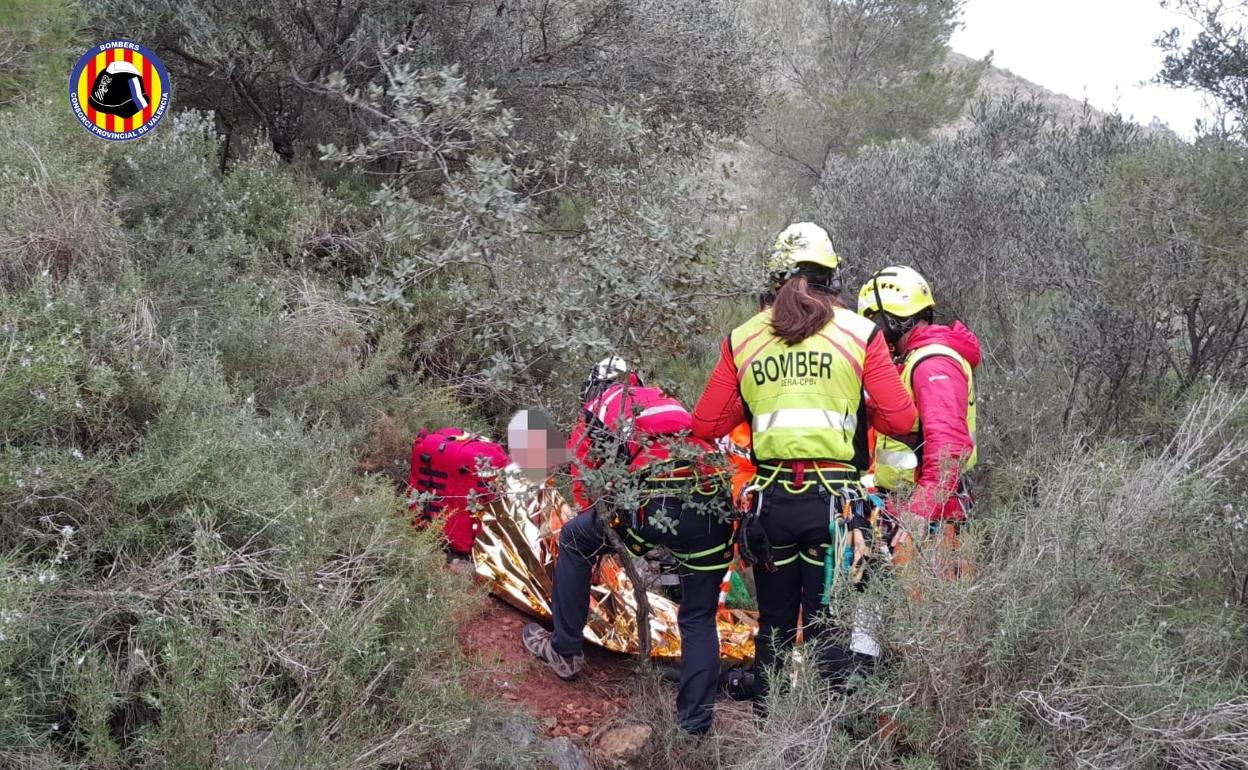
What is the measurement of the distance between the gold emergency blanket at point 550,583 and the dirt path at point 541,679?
10cm

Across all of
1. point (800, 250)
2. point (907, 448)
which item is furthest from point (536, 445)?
point (907, 448)

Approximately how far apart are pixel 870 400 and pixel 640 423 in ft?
2.93

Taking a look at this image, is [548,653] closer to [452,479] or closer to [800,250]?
[452,479]

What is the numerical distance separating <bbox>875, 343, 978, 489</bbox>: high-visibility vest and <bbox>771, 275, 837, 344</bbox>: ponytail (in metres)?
0.51

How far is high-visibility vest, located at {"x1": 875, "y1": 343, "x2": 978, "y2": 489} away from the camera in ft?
12.9

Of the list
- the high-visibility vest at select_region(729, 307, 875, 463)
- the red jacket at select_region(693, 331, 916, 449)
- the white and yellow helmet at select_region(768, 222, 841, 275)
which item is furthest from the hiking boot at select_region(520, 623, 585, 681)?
the white and yellow helmet at select_region(768, 222, 841, 275)

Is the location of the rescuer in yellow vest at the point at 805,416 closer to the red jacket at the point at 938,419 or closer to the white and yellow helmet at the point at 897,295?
the red jacket at the point at 938,419

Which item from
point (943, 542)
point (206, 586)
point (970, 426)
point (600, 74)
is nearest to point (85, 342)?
point (206, 586)

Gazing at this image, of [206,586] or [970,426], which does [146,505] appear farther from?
[970,426]

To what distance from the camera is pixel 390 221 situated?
372cm

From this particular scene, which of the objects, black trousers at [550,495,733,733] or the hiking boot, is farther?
the hiking boot

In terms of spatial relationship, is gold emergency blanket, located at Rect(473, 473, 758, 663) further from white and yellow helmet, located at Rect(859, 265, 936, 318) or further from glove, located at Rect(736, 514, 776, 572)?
white and yellow helmet, located at Rect(859, 265, 936, 318)

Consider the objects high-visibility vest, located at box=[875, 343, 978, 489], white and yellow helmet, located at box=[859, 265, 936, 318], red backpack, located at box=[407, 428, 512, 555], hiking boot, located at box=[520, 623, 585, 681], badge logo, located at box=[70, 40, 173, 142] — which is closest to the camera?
high-visibility vest, located at box=[875, 343, 978, 489]

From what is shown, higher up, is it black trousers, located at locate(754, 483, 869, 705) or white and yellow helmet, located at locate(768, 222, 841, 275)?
white and yellow helmet, located at locate(768, 222, 841, 275)
